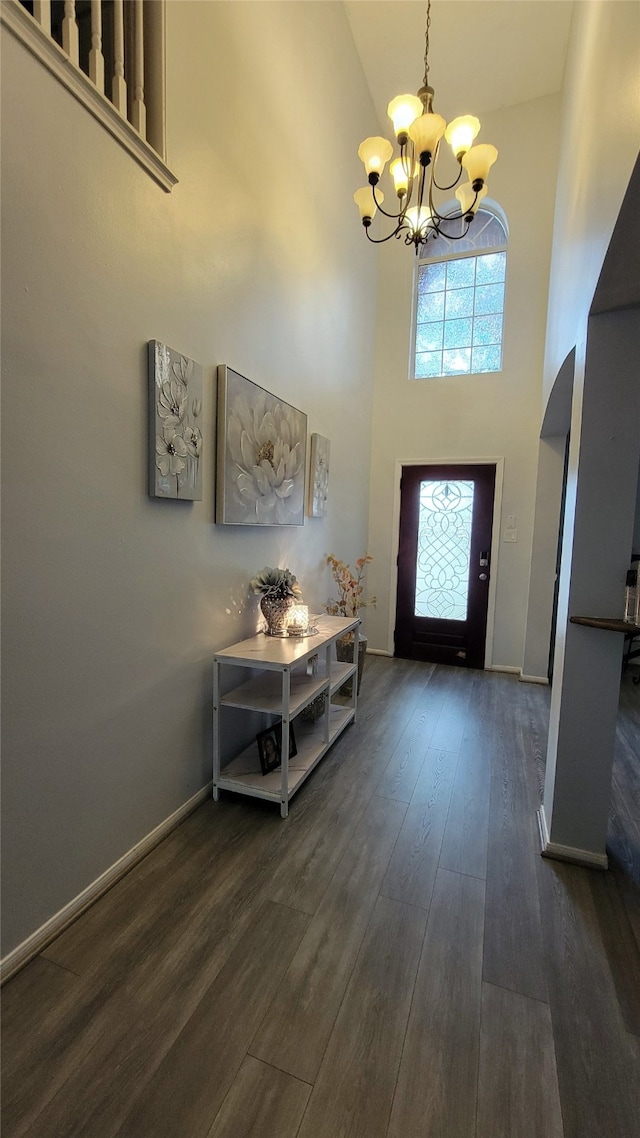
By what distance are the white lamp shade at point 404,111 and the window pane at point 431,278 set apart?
241 centimetres

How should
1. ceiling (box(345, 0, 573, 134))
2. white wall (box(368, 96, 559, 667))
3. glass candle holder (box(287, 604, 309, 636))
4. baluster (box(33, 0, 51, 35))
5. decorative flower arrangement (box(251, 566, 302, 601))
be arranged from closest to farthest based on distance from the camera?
baluster (box(33, 0, 51, 35)) → decorative flower arrangement (box(251, 566, 302, 601)) → glass candle holder (box(287, 604, 309, 636)) → ceiling (box(345, 0, 573, 134)) → white wall (box(368, 96, 559, 667))

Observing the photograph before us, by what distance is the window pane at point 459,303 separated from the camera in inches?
167

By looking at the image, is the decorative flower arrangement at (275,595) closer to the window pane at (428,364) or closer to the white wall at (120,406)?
the white wall at (120,406)

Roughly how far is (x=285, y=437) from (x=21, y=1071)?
256cm

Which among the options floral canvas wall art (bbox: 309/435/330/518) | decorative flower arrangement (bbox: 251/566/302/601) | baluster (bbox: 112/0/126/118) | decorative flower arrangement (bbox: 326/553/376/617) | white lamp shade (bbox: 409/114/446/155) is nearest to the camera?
baluster (bbox: 112/0/126/118)

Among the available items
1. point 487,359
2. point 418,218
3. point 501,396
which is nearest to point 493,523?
point 501,396

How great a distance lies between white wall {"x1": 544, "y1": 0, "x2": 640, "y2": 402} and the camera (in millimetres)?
1119

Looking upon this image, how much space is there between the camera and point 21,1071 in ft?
3.54

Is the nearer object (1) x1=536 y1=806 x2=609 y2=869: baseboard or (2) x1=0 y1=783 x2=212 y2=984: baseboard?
(2) x1=0 y1=783 x2=212 y2=984: baseboard

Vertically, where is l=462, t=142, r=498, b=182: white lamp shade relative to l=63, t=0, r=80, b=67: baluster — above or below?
above

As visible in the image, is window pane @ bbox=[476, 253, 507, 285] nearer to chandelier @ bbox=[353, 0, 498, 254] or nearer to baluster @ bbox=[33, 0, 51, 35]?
chandelier @ bbox=[353, 0, 498, 254]

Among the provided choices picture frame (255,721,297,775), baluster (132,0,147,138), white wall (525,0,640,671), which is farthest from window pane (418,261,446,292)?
picture frame (255,721,297,775)

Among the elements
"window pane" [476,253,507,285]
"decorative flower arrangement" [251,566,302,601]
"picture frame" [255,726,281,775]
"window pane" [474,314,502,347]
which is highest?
"window pane" [476,253,507,285]

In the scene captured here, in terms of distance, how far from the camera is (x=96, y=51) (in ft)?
4.46
